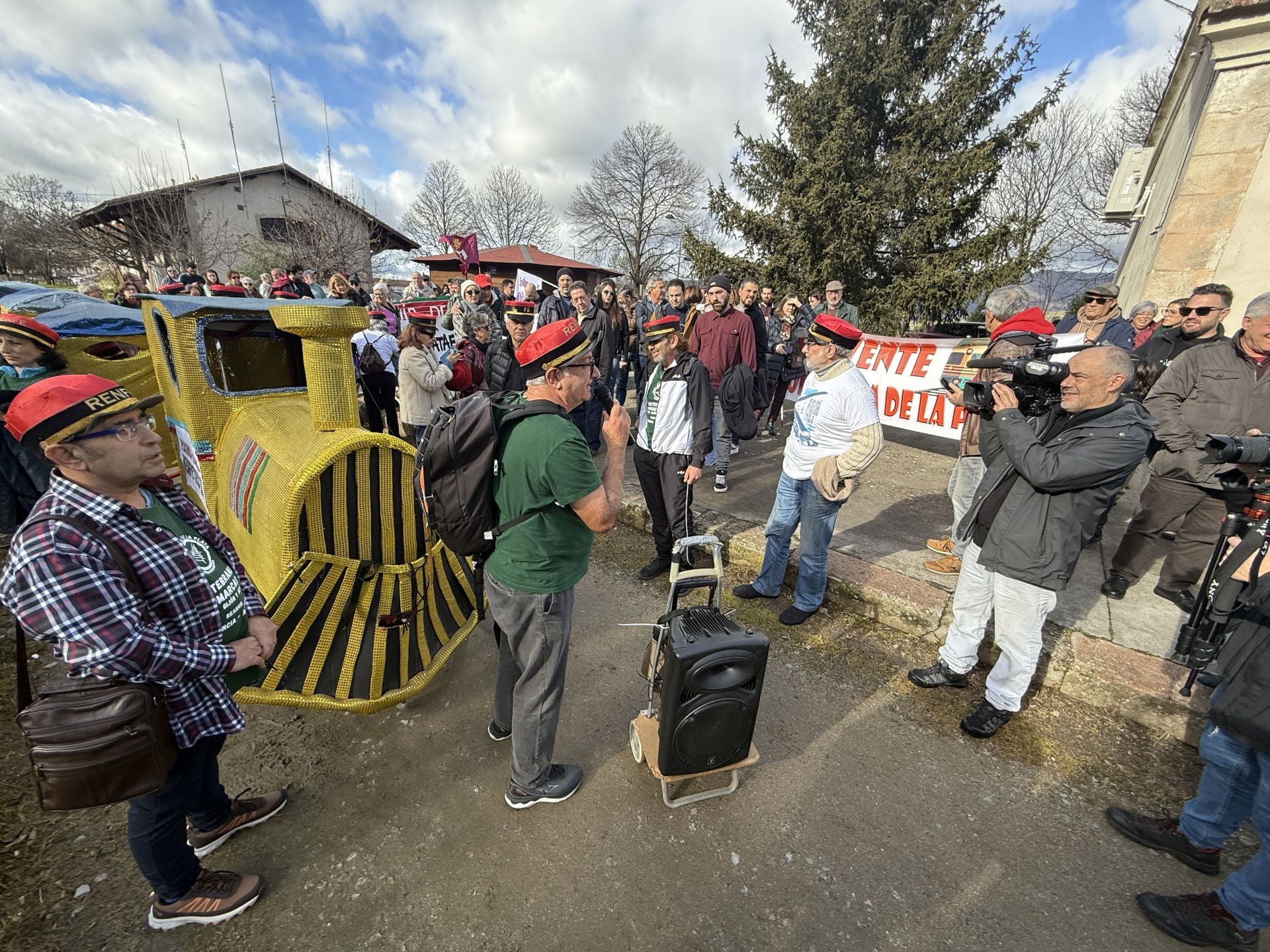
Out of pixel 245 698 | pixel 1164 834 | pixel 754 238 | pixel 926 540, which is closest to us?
pixel 1164 834

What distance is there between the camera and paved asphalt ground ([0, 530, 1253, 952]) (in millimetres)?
1940

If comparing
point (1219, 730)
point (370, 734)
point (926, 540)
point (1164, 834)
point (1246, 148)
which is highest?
point (1246, 148)

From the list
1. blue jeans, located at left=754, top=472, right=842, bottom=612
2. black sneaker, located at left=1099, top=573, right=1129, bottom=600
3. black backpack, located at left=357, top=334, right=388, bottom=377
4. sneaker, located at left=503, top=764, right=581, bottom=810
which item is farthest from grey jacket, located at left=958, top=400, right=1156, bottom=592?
black backpack, located at left=357, top=334, right=388, bottom=377

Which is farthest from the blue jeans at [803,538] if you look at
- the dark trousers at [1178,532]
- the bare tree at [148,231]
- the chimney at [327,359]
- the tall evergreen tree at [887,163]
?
the bare tree at [148,231]

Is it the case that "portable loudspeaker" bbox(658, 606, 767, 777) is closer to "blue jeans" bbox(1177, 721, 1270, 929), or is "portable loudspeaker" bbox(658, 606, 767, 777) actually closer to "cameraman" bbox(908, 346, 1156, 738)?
"cameraman" bbox(908, 346, 1156, 738)

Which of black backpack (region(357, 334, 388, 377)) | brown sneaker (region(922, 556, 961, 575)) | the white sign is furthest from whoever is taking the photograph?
black backpack (region(357, 334, 388, 377))

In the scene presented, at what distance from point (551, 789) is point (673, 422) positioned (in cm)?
257

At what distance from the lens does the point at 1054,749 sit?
2820 millimetres

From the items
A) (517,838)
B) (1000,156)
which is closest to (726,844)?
(517,838)

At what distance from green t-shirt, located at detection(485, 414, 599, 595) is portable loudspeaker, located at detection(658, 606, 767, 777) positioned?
0.56m

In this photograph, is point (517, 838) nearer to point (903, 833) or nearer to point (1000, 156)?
point (903, 833)

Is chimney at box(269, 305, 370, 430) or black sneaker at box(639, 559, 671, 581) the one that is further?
black sneaker at box(639, 559, 671, 581)

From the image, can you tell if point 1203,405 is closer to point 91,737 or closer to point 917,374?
point 917,374

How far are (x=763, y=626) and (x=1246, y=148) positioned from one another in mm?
8534
